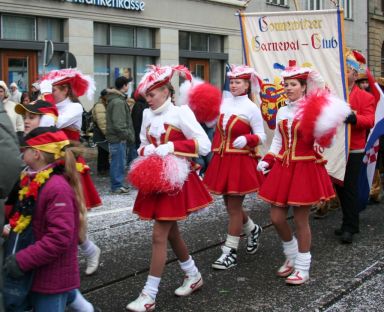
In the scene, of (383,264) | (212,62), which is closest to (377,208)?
(383,264)

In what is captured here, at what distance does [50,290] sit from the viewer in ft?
10.2

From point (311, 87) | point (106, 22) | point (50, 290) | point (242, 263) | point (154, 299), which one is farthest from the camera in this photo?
point (106, 22)

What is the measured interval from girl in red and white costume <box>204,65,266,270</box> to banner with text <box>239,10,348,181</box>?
4.22 feet

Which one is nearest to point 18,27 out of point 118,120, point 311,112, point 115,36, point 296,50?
point 115,36

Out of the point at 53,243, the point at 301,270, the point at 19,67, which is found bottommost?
the point at 301,270

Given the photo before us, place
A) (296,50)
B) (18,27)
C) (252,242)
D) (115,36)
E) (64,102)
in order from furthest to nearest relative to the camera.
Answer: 1. (115,36)
2. (18,27)
3. (296,50)
4. (252,242)
5. (64,102)

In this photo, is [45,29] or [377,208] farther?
[45,29]

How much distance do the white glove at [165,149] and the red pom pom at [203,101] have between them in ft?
2.40

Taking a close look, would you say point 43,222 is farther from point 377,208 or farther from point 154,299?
point 377,208

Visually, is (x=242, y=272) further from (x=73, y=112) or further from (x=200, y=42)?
(x=200, y=42)

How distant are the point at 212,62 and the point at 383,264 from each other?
635 inches

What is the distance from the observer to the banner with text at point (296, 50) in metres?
6.46

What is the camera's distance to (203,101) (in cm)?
496

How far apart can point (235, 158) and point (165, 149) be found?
1.21m
